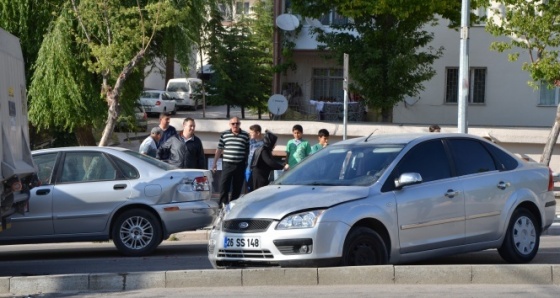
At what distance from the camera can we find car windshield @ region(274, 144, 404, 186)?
10273 millimetres

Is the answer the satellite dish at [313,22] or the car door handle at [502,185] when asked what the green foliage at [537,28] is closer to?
the car door handle at [502,185]

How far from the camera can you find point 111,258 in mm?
13398

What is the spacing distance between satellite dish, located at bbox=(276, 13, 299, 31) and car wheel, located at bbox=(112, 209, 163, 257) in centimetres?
2294

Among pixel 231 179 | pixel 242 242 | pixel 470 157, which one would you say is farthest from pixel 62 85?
pixel 242 242

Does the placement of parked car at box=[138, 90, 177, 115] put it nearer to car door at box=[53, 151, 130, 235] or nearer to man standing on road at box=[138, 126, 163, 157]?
man standing on road at box=[138, 126, 163, 157]

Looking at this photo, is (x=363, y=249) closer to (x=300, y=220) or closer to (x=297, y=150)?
(x=300, y=220)

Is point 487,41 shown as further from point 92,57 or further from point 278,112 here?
point 92,57

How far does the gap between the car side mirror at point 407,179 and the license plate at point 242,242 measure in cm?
160

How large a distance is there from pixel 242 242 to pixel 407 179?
5.96ft

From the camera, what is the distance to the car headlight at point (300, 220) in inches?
369

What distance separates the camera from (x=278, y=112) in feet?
92.5

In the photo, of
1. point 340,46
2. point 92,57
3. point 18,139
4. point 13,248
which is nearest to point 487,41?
point 340,46

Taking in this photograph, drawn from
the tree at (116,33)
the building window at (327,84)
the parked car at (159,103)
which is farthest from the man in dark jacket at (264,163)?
the parked car at (159,103)

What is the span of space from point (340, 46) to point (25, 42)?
1092cm
